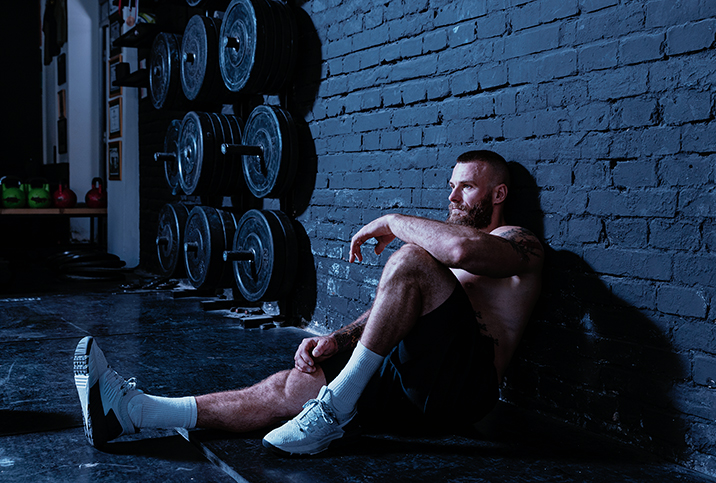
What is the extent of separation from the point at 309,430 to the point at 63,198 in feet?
18.3

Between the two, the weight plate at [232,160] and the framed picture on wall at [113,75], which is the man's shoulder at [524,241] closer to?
the weight plate at [232,160]

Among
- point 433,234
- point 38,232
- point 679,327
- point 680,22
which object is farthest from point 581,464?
point 38,232

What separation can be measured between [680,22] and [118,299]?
3963mm

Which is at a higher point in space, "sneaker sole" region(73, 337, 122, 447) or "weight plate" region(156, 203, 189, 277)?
"weight plate" region(156, 203, 189, 277)

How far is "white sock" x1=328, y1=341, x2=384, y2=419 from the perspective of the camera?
69.1 inches

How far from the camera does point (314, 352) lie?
1.93 metres

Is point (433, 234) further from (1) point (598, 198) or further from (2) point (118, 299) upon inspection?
(2) point (118, 299)

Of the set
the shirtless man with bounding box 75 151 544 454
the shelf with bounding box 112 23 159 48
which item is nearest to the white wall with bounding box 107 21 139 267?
the shelf with bounding box 112 23 159 48

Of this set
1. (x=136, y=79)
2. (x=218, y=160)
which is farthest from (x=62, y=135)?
(x=218, y=160)

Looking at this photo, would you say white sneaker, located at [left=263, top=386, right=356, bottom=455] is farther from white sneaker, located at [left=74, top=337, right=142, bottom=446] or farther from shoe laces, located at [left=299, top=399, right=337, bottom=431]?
white sneaker, located at [left=74, top=337, right=142, bottom=446]

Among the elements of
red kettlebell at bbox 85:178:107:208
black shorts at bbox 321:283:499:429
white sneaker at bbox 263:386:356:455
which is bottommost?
white sneaker at bbox 263:386:356:455

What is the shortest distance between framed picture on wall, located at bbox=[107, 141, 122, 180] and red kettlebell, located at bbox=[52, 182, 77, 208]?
0.44m

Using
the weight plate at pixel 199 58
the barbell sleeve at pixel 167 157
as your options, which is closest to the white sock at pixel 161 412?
the weight plate at pixel 199 58

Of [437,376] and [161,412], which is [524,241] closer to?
[437,376]
